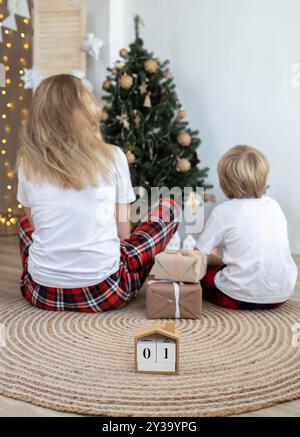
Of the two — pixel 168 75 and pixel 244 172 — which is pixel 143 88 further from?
pixel 244 172

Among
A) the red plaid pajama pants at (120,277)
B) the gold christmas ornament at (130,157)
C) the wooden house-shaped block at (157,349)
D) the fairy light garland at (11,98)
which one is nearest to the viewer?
the wooden house-shaped block at (157,349)

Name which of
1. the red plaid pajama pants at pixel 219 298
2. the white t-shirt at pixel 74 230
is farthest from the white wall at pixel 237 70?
the white t-shirt at pixel 74 230

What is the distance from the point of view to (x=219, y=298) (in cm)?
217

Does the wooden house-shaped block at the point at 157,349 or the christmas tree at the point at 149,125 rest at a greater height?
the christmas tree at the point at 149,125

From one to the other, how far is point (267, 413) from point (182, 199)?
7.73ft

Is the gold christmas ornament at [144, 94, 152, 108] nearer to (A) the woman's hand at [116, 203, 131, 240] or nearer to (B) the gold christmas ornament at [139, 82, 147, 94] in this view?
(B) the gold christmas ornament at [139, 82, 147, 94]

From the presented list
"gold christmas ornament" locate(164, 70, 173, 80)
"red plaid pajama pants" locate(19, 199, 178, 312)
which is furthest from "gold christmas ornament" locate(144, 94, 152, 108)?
"red plaid pajama pants" locate(19, 199, 178, 312)

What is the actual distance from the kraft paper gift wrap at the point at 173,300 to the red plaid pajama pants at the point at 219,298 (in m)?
0.19

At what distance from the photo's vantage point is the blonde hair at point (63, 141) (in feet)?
6.24

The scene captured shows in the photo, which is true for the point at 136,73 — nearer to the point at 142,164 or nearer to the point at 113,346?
the point at 142,164

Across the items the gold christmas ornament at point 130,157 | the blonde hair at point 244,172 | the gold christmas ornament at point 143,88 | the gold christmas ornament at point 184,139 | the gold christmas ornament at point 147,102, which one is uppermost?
the gold christmas ornament at point 143,88

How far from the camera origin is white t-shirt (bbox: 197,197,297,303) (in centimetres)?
204

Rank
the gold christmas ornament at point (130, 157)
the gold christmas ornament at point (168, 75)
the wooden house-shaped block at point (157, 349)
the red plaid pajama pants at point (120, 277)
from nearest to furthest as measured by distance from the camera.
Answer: the wooden house-shaped block at point (157, 349), the red plaid pajama pants at point (120, 277), the gold christmas ornament at point (130, 157), the gold christmas ornament at point (168, 75)

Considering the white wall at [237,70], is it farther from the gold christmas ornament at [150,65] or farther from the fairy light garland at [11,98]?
the fairy light garland at [11,98]
